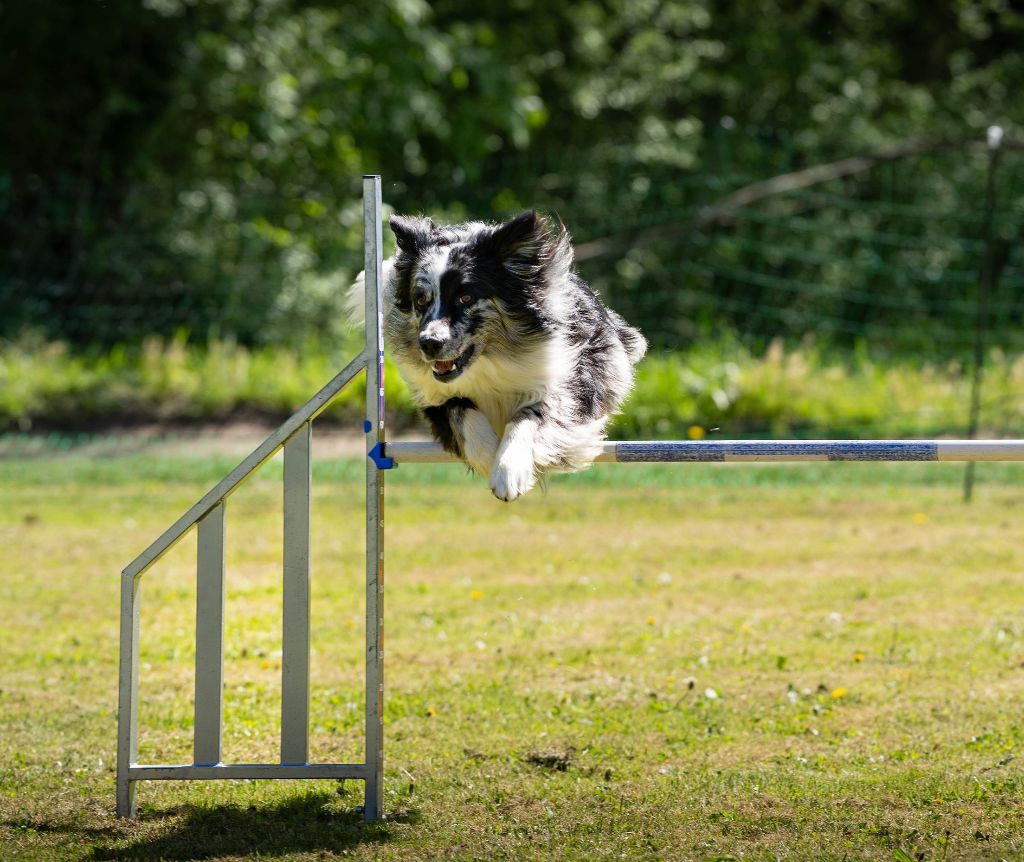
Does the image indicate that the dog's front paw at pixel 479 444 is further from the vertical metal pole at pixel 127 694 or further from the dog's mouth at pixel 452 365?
the vertical metal pole at pixel 127 694

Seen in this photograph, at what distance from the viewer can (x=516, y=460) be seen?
435cm

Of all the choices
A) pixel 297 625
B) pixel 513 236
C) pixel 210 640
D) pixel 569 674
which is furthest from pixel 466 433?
pixel 569 674

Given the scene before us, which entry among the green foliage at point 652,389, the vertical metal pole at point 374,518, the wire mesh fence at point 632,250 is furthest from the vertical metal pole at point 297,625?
the wire mesh fence at point 632,250

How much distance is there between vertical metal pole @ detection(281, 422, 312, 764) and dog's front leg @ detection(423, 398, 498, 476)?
0.51 metres

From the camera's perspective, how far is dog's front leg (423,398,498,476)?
4.57 meters

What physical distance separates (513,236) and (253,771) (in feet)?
6.55

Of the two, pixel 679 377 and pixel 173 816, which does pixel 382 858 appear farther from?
pixel 679 377

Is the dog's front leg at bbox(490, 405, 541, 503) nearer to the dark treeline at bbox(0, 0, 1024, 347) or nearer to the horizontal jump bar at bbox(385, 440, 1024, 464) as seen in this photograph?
the horizontal jump bar at bbox(385, 440, 1024, 464)

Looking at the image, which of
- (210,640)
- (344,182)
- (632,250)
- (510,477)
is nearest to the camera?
(510,477)

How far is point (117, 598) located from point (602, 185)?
9203 millimetres

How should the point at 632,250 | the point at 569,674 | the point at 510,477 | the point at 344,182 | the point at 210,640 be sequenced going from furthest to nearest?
the point at 344,182
the point at 632,250
the point at 569,674
the point at 210,640
the point at 510,477

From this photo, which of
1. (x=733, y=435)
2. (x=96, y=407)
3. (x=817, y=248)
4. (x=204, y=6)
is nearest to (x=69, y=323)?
(x=96, y=407)

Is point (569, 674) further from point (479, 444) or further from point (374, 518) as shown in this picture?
point (374, 518)

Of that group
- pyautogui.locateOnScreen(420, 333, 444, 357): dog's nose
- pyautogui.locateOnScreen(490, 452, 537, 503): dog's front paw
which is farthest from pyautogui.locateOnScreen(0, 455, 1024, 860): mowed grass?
pyautogui.locateOnScreen(420, 333, 444, 357): dog's nose
